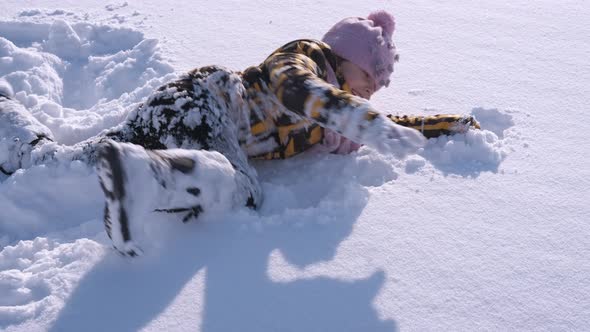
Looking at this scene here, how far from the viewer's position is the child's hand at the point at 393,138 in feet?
4.36

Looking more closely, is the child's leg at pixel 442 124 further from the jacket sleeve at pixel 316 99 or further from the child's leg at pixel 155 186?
the child's leg at pixel 155 186

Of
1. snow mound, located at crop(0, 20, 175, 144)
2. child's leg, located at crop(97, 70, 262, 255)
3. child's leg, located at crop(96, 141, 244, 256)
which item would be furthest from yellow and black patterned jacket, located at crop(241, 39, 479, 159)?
snow mound, located at crop(0, 20, 175, 144)

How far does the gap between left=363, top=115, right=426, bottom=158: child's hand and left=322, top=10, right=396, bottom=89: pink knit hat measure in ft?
2.10

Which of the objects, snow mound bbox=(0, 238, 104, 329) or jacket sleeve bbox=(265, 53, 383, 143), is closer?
snow mound bbox=(0, 238, 104, 329)

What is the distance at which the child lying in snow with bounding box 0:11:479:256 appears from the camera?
4.20 feet

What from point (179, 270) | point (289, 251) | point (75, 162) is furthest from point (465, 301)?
point (75, 162)

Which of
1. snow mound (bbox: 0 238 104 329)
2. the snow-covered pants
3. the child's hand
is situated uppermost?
the child's hand

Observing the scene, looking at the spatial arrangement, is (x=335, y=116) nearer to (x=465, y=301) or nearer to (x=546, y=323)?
(x=465, y=301)

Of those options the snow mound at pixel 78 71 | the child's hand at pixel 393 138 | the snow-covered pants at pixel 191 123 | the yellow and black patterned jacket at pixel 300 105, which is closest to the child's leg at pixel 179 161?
the snow-covered pants at pixel 191 123

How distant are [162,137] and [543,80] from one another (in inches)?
63.8

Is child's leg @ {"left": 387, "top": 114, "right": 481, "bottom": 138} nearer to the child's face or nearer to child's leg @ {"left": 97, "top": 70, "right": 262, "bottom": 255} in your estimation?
the child's face

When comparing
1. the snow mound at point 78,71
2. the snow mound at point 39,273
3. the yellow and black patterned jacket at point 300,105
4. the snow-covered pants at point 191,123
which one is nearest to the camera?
the snow mound at point 39,273

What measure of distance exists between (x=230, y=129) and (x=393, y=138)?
56 centimetres

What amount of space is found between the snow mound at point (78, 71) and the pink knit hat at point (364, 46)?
0.73 m
